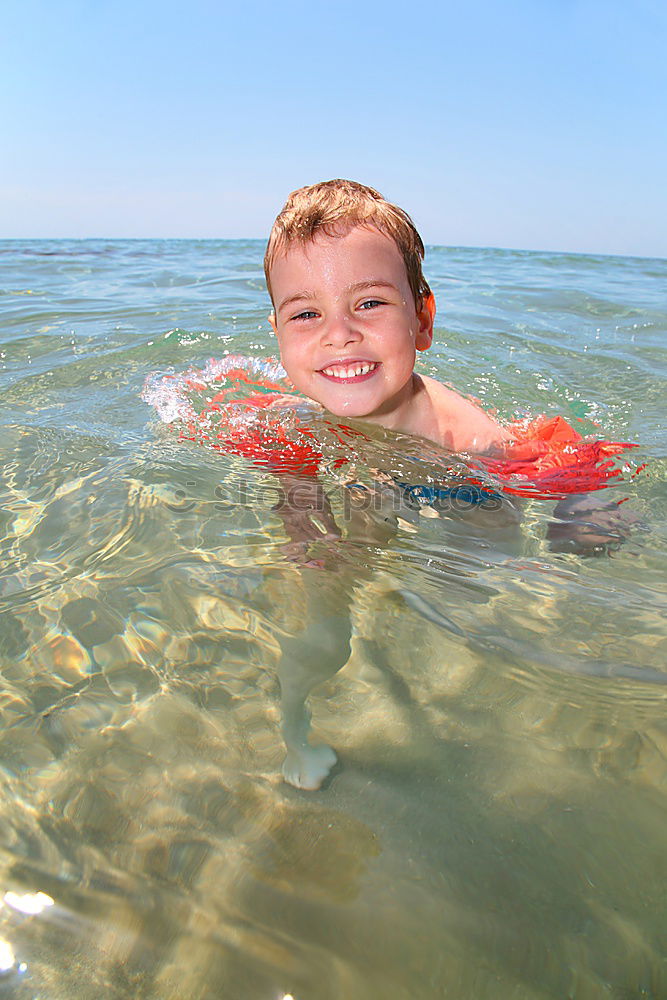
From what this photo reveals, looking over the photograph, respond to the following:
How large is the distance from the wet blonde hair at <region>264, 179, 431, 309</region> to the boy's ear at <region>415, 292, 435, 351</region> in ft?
0.10

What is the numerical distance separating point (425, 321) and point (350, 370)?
1.69ft

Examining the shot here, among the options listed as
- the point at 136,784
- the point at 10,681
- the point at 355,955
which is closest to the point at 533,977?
the point at 355,955

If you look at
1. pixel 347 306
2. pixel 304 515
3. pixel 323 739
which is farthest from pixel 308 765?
pixel 347 306

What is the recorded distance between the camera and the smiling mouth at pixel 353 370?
2529mm

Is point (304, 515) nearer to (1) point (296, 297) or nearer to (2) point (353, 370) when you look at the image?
(2) point (353, 370)

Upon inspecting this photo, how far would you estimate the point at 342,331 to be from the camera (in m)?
2.44

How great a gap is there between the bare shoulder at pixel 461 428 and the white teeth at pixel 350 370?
0.64 metres

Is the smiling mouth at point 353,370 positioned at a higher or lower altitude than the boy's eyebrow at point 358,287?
lower

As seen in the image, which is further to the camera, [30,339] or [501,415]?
[30,339]

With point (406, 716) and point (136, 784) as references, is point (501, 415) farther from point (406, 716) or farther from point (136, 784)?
point (136, 784)

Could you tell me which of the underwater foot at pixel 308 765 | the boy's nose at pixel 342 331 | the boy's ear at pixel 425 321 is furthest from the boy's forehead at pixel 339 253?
the underwater foot at pixel 308 765

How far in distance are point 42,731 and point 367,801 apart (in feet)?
2.69

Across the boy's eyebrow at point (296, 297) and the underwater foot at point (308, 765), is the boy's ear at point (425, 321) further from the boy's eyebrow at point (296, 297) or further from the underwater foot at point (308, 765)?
the underwater foot at point (308, 765)

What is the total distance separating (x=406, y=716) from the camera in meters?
Result: 1.66
